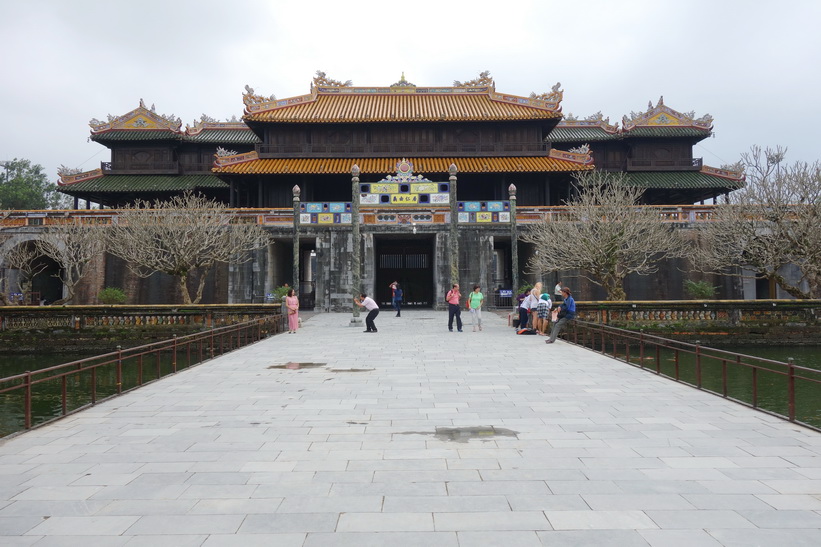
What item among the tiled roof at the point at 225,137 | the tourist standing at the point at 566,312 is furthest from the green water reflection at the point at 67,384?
the tiled roof at the point at 225,137

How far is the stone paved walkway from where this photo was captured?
13.3 feet

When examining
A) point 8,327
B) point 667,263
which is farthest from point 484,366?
point 667,263

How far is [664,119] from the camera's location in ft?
119

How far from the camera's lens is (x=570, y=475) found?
5156mm

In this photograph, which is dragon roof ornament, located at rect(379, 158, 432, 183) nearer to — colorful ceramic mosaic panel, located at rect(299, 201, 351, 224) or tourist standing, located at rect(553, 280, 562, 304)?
colorful ceramic mosaic panel, located at rect(299, 201, 351, 224)

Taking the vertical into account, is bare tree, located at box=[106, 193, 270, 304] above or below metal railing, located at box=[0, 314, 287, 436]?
above

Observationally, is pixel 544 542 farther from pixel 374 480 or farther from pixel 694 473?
pixel 694 473

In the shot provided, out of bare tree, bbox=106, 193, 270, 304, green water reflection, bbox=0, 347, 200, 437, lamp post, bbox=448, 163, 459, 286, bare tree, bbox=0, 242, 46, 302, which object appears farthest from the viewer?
bare tree, bbox=0, 242, 46, 302

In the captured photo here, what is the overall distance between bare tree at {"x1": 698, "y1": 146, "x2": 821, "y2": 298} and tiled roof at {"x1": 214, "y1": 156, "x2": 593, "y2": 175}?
8.92 meters

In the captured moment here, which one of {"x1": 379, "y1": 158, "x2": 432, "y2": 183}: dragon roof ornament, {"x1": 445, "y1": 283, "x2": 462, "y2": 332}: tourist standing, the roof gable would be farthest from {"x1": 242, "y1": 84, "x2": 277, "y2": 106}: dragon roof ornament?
{"x1": 445, "y1": 283, "x2": 462, "y2": 332}: tourist standing

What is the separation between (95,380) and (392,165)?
25.0 m

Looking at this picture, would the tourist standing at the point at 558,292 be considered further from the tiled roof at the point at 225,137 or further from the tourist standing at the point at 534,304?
the tiled roof at the point at 225,137

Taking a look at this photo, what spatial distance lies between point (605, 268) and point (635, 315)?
3.26 m

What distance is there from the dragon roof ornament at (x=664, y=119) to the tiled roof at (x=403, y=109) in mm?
6600
